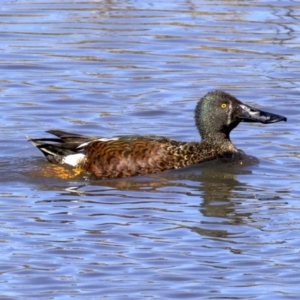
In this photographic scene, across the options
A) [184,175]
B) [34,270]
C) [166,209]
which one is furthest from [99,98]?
[34,270]

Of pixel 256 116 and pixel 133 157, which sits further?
pixel 256 116

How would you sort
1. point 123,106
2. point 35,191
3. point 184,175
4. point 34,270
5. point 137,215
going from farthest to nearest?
1. point 123,106
2. point 184,175
3. point 35,191
4. point 137,215
5. point 34,270

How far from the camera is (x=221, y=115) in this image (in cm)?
1237

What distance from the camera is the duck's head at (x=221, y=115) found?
12312mm

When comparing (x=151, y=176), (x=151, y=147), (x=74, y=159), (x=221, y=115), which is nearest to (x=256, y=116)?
(x=221, y=115)

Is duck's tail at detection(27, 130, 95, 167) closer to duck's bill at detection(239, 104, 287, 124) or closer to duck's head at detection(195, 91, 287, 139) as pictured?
duck's head at detection(195, 91, 287, 139)

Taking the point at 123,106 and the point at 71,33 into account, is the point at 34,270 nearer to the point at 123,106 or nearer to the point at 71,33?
the point at 123,106

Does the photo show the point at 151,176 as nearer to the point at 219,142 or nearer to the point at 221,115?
the point at 219,142

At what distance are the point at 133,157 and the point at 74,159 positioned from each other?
60cm

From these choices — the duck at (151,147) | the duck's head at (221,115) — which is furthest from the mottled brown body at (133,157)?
the duck's head at (221,115)

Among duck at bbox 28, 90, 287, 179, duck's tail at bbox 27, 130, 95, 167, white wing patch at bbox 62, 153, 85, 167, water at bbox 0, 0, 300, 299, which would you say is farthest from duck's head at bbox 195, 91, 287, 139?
white wing patch at bbox 62, 153, 85, 167

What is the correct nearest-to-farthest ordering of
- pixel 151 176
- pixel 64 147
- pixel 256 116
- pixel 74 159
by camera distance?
1. pixel 151 176
2. pixel 74 159
3. pixel 64 147
4. pixel 256 116

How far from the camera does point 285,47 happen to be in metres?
17.1

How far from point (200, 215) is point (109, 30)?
8341 millimetres
